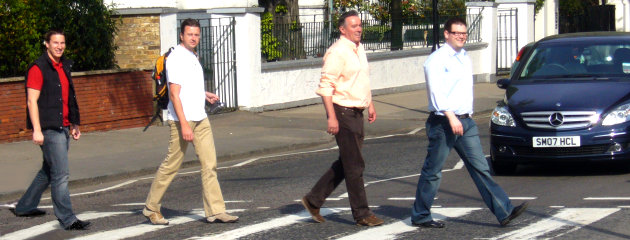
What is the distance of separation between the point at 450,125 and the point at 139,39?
11.0 m

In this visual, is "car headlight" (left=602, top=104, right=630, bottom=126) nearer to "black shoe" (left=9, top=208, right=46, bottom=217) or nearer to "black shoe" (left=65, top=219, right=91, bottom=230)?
"black shoe" (left=65, top=219, right=91, bottom=230)

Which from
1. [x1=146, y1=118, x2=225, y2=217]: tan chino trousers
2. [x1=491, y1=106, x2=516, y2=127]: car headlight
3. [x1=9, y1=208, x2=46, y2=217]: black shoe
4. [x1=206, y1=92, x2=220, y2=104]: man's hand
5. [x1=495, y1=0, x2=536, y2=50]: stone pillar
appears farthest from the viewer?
[x1=495, y1=0, x2=536, y2=50]: stone pillar

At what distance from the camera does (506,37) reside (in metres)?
29.2

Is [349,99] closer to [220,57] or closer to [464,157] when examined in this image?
[464,157]

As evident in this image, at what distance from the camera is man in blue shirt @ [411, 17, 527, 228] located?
757 cm

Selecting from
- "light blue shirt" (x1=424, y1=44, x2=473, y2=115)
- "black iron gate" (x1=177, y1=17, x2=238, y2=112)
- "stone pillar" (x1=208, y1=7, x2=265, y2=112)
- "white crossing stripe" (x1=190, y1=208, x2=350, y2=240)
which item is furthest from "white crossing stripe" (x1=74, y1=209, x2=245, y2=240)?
"stone pillar" (x1=208, y1=7, x2=265, y2=112)

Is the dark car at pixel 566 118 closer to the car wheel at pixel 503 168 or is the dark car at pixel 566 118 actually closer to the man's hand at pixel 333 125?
the car wheel at pixel 503 168

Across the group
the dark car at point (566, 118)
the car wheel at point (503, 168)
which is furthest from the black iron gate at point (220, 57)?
the car wheel at point (503, 168)

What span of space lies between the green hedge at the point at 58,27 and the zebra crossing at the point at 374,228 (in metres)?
7.32

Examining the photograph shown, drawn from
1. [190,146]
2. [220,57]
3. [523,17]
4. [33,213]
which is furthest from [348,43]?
[523,17]

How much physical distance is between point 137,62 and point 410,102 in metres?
7.33

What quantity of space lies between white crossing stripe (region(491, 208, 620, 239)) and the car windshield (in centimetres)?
330

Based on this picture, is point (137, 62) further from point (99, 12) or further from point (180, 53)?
point (180, 53)

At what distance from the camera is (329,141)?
15.9 m
